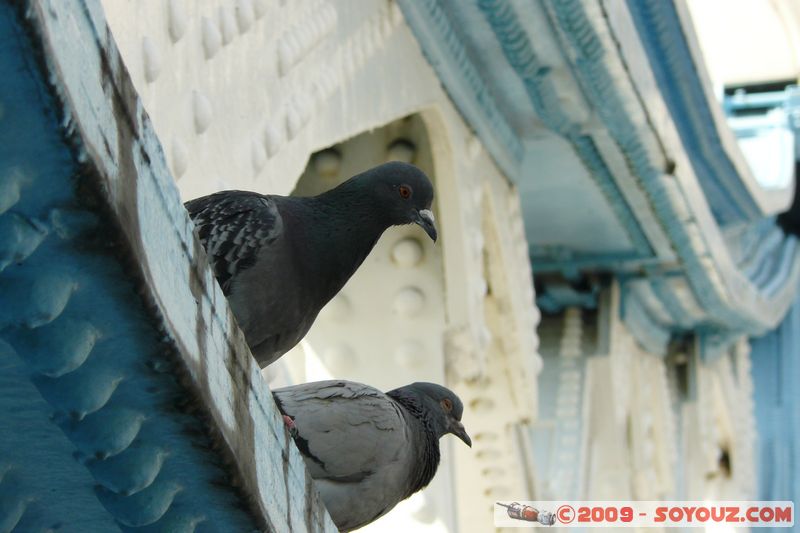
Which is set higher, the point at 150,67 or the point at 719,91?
the point at 150,67

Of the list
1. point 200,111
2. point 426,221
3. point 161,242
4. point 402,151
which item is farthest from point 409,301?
point 161,242

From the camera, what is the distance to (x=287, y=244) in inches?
75.8

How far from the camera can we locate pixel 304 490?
→ 150 cm

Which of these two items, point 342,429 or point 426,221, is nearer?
point 342,429

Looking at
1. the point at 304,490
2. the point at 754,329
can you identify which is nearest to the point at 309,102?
Result: the point at 304,490

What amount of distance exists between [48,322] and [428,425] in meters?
1.28

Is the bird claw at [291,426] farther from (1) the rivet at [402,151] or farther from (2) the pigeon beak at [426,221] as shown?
(1) the rivet at [402,151]

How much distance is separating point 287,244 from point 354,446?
0.28m

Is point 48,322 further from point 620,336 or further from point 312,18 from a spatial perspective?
point 620,336

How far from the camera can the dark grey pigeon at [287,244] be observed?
186cm

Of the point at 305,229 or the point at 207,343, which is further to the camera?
the point at 305,229

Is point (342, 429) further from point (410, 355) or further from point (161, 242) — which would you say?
point (410, 355)

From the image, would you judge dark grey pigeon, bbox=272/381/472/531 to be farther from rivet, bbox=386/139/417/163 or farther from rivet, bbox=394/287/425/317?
rivet, bbox=386/139/417/163

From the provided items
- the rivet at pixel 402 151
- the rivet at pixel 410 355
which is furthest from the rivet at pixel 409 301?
the rivet at pixel 402 151
